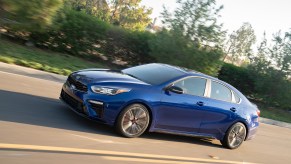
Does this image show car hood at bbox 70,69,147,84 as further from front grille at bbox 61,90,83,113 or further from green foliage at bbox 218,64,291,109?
green foliage at bbox 218,64,291,109

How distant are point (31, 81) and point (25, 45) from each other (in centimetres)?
598

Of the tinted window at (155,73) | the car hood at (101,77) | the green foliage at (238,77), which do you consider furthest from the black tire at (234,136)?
the green foliage at (238,77)

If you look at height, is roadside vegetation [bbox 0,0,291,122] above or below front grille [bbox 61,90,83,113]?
above

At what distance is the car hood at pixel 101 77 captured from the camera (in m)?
7.81

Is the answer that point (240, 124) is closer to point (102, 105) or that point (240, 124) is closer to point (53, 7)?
point (102, 105)

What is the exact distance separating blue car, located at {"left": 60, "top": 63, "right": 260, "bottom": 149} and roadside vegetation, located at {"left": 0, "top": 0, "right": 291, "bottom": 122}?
570 cm

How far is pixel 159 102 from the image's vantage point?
8133 millimetres

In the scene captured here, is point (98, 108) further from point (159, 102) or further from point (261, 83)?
point (261, 83)

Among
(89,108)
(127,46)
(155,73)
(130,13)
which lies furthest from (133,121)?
(130,13)

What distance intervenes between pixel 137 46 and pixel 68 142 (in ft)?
46.4

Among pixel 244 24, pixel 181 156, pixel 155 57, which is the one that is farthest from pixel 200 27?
pixel 244 24

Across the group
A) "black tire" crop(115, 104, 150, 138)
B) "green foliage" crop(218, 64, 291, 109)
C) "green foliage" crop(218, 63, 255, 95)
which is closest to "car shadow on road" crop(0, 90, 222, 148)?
"black tire" crop(115, 104, 150, 138)

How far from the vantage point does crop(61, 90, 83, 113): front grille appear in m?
7.78

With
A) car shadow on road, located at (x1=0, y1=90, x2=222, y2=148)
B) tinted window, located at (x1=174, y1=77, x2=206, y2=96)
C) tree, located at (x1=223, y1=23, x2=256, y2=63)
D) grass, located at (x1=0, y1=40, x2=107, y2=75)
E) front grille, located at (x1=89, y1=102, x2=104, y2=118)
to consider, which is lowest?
car shadow on road, located at (x1=0, y1=90, x2=222, y2=148)
